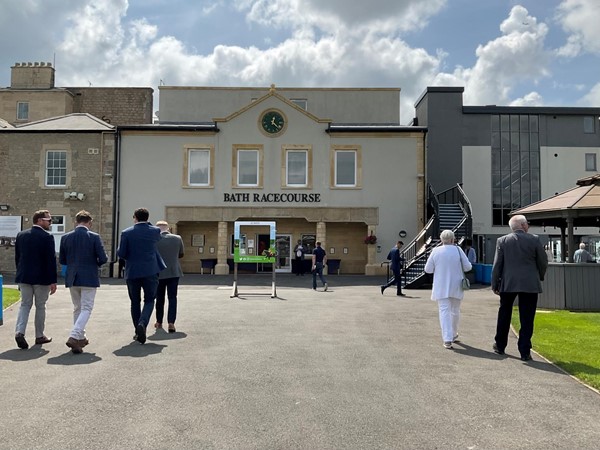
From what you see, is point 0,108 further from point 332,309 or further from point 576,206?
point 576,206

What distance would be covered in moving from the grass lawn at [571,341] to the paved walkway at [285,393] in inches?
10.6

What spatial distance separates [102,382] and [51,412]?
1.06 meters

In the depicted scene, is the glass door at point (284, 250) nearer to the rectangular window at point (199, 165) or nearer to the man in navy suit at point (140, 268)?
the rectangular window at point (199, 165)

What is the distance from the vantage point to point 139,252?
8773mm

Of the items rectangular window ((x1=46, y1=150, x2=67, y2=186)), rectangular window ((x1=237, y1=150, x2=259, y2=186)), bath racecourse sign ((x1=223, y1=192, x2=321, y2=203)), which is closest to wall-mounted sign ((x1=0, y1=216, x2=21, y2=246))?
rectangular window ((x1=46, y1=150, x2=67, y2=186))

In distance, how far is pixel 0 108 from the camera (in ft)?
143

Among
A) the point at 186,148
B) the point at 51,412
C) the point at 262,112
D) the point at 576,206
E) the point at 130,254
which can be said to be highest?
the point at 262,112

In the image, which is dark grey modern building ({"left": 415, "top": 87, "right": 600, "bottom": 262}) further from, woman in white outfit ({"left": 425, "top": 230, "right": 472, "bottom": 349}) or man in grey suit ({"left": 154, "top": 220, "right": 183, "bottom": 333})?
man in grey suit ({"left": 154, "top": 220, "right": 183, "bottom": 333})

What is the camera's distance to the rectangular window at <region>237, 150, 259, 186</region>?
95.6 feet

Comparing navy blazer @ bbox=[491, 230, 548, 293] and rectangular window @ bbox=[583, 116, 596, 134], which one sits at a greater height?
rectangular window @ bbox=[583, 116, 596, 134]

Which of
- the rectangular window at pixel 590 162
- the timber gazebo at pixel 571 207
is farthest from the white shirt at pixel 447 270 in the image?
the rectangular window at pixel 590 162

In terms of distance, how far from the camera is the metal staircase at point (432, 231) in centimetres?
2134

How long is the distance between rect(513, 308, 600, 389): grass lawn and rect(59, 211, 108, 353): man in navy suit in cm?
617

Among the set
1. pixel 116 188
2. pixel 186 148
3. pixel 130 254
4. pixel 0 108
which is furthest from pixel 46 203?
pixel 130 254
